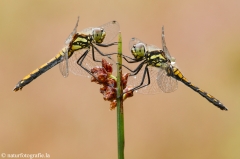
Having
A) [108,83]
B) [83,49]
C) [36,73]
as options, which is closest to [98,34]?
[83,49]

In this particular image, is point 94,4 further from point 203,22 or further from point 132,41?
point 132,41

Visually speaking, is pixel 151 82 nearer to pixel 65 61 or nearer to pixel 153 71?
pixel 153 71

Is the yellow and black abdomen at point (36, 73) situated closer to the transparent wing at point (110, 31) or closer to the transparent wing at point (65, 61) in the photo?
the transparent wing at point (65, 61)

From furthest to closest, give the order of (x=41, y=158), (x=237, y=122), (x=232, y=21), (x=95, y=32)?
(x=232, y=21), (x=237, y=122), (x=41, y=158), (x=95, y=32)

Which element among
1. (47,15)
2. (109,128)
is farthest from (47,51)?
(109,128)

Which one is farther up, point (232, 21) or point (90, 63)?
point (232, 21)

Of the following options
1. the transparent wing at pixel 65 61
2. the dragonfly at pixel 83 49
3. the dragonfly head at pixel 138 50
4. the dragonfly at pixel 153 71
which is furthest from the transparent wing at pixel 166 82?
the transparent wing at pixel 65 61

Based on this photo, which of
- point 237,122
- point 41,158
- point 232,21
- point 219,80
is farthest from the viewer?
point 232,21

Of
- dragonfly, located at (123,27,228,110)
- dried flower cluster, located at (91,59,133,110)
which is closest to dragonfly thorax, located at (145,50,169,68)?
dragonfly, located at (123,27,228,110)
